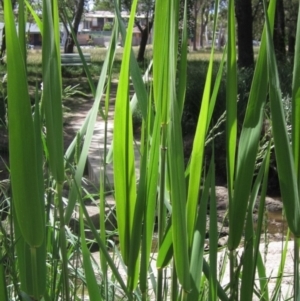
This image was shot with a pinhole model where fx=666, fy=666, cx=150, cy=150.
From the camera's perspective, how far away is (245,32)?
39.0 ft

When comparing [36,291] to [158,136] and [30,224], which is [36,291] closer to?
[30,224]

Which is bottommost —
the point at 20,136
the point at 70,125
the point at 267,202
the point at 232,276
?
the point at 267,202

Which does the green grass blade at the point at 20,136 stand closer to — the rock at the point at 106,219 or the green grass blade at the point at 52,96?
the green grass blade at the point at 52,96

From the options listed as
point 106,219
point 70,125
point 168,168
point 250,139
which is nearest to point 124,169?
point 168,168

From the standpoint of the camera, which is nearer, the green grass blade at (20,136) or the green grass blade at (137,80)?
the green grass blade at (20,136)

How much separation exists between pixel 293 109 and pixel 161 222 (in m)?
0.23

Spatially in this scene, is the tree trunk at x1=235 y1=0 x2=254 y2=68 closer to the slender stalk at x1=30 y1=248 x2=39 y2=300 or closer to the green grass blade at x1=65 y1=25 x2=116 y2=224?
the green grass blade at x1=65 y1=25 x2=116 y2=224

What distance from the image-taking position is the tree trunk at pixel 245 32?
38.2 ft

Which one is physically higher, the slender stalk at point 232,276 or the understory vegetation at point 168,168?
the understory vegetation at point 168,168

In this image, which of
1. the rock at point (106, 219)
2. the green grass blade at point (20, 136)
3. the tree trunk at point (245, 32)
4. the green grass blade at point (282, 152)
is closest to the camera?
the green grass blade at point (20, 136)

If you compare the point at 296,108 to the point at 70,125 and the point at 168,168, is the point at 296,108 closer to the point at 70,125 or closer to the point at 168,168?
the point at 168,168

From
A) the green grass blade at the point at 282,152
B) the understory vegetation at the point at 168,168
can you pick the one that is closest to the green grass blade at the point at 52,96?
the understory vegetation at the point at 168,168

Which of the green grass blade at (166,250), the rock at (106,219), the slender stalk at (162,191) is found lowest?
the rock at (106,219)

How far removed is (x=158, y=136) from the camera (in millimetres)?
835
